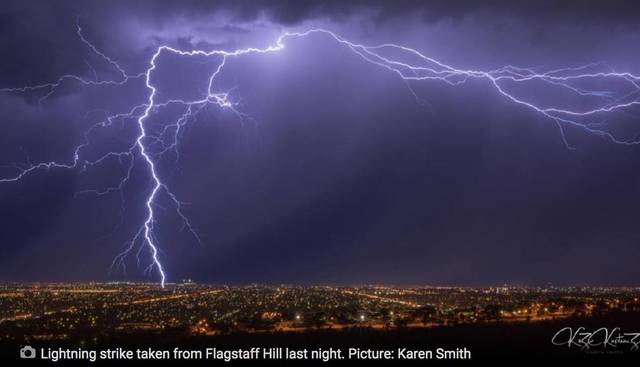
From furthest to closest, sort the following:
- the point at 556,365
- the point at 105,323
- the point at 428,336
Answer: the point at 105,323 → the point at 428,336 → the point at 556,365

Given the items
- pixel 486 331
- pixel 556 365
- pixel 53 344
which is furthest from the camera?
pixel 486 331

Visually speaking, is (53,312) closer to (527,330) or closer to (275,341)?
(275,341)

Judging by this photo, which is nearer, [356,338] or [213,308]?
[356,338]

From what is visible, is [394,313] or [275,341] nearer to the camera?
[275,341]

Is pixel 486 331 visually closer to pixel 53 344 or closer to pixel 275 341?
pixel 275 341

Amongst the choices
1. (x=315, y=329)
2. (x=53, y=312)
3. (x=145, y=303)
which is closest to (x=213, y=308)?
(x=145, y=303)

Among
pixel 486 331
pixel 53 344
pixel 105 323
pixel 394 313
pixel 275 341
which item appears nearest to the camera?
pixel 53 344

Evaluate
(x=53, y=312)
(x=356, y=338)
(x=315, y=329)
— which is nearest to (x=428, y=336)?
(x=356, y=338)

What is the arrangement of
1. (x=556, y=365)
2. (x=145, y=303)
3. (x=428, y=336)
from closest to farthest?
1. (x=556, y=365)
2. (x=428, y=336)
3. (x=145, y=303)
